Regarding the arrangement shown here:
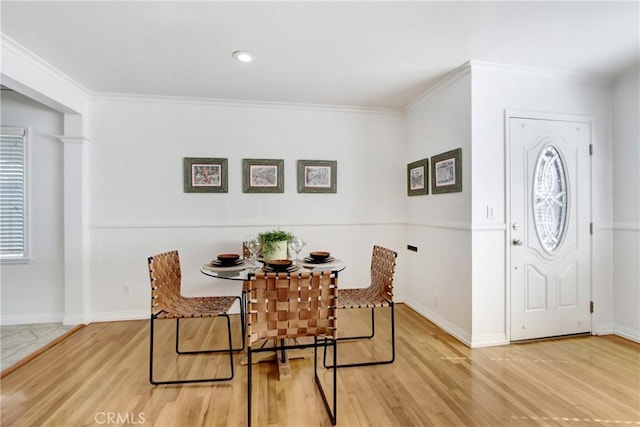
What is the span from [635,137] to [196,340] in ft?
14.9

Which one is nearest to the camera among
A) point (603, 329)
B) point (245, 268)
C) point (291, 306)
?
point (291, 306)

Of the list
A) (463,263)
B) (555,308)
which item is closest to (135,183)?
(463,263)

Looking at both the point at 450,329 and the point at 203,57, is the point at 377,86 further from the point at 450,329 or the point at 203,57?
the point at 450,329

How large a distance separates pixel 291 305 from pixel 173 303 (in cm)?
119

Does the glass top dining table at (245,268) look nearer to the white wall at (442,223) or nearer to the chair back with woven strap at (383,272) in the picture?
the chair back with woven strap at (383,272)

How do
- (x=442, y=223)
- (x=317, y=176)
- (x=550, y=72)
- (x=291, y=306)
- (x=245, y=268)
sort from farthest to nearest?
(x=317, y=176) → (x=442, y=223) → (x=550, y=72) → (x=245, y=268) → (x=291, y=306)

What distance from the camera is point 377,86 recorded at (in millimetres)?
3172

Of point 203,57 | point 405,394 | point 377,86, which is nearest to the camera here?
point 405,394

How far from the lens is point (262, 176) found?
3613mm

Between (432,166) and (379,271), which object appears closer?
(379,271)

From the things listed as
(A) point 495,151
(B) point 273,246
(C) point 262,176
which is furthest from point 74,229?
(A) point 495,151

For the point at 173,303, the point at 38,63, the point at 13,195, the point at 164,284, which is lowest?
the point at 173,303

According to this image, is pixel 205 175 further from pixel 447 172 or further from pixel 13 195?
pixel 447 172

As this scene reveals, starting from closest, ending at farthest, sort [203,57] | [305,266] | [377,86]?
[305,266] → [203,57] → [377,86]
